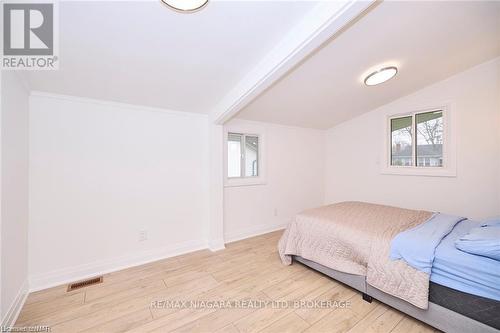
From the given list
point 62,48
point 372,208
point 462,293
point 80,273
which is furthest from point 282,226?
point 62,48

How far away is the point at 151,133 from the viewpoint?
2.67 metres

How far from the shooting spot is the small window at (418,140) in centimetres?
323

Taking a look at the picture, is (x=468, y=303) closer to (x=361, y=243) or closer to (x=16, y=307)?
(x=361, y=243)

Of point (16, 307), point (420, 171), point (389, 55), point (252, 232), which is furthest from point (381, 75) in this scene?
point (16, 307)

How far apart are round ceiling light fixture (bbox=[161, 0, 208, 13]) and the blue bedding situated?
234cm

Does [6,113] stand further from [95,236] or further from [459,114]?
[459,114]

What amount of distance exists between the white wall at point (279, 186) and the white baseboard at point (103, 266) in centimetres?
74

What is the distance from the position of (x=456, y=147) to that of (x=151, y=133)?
14.0ft

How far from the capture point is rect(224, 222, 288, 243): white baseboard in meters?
3.35

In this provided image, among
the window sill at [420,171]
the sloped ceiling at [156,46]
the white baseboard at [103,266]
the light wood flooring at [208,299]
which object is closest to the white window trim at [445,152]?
the window sill at [420,171]

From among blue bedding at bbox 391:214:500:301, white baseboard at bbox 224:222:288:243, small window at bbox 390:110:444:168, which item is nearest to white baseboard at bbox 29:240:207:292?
white baseboard at bbox 224:222:288:243

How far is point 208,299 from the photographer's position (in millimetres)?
1914

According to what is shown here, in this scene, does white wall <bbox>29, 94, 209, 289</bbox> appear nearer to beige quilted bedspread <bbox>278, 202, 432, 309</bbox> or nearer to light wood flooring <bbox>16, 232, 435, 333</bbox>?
light wood flooring <bbox>16, 232, 435, 333</bbox>

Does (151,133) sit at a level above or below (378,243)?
above
